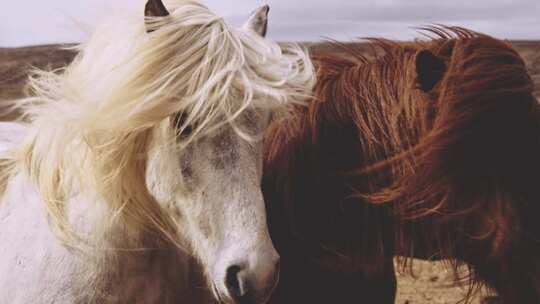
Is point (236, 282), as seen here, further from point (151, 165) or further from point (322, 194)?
point (322, 194)

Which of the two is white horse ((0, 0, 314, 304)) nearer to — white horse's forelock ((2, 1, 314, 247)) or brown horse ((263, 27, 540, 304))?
white horse's forelock ((2, 1, 314, 247))

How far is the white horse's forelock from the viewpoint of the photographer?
184 centimetres

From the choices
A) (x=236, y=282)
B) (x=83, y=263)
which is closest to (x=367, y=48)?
(x=236, y=282)

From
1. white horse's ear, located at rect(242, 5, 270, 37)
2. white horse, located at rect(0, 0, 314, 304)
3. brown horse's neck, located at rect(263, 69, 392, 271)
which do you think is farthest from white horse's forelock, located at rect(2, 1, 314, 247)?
brown horse's neck, located at rect(263, 69, 392, 271)

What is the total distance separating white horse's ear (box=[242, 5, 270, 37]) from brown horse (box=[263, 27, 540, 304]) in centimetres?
31

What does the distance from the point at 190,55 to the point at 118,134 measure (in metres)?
0.32

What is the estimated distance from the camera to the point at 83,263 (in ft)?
6.57

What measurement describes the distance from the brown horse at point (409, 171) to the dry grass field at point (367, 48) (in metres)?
0.29

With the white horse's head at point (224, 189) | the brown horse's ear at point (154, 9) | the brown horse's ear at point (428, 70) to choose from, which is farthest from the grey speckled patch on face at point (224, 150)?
the brown horse's ear at point (428, 70)

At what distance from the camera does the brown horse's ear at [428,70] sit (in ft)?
6.52

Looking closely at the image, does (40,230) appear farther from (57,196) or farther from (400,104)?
(400,104)

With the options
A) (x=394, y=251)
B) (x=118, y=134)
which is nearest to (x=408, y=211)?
(x=394, y=251)

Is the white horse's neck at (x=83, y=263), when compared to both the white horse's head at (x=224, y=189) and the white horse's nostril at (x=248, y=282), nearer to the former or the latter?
the white horse's head at (x=224, y=189)

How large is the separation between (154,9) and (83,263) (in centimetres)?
82
